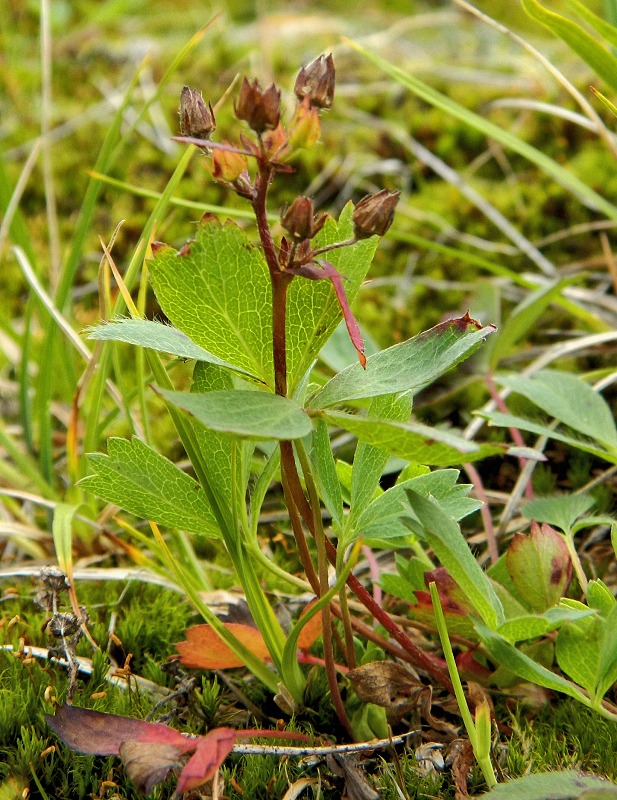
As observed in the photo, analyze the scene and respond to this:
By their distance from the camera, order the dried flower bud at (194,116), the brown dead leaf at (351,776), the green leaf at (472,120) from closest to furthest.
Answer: the dried flower bud at (194,116) → the brown dead leaf at (351,776) → the green leaf at (472,120)

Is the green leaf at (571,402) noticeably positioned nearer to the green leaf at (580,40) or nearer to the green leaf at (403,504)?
the green leaf at (403,504)

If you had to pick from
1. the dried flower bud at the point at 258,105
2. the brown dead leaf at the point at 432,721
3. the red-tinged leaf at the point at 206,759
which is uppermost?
the dried flower bud at the point at 258,105

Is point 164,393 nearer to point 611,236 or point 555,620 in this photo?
point 555,620

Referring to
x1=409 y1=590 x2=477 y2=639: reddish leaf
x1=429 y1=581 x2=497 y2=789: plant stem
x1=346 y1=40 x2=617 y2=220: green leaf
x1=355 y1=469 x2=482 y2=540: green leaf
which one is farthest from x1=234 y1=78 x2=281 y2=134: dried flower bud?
x1=346 y1=40 x2=617 y2=220: green leaf

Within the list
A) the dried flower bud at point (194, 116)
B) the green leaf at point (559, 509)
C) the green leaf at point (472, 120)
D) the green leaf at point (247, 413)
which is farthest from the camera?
the green leaf at point (472, 120)

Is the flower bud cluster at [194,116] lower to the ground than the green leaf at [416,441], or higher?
higher

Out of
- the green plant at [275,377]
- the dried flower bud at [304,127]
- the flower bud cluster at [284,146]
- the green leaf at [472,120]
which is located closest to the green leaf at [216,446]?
the green plant at [275,377]
